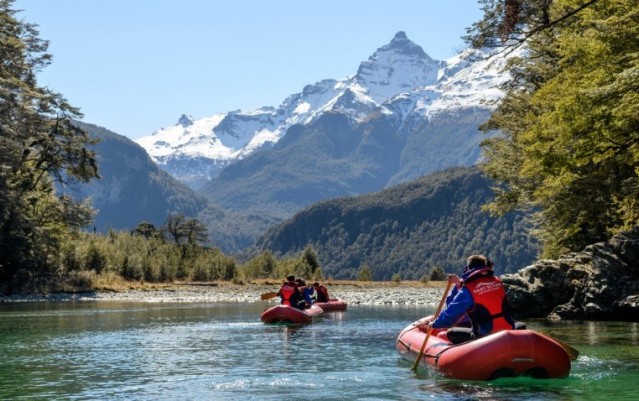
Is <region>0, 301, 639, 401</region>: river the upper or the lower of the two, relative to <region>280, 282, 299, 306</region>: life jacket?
lower

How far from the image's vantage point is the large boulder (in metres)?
33.3

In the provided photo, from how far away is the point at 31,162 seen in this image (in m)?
62.1

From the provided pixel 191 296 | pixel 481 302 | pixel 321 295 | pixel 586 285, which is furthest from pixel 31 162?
pixel 481 302

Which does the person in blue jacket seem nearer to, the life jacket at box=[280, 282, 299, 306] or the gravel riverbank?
the life jacket at box=[280, 282, 299, 306]

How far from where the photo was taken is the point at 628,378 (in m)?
18.1

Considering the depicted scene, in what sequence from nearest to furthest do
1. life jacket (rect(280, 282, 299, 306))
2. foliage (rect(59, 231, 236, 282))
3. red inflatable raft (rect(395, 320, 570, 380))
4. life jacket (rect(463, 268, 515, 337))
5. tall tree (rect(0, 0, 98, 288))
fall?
1. red inflatable raft (rect(395, 320, 570, 380))
2. life jacket (rect(463, 268, 515, 337))
3. life jacket (rect(280, 282, 299, 306))
4. tall tree (rect(0, 0, 98, 288))
5. foliage (rect(59, 231, 236, 282))

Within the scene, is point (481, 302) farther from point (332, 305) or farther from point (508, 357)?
point (332, 305)

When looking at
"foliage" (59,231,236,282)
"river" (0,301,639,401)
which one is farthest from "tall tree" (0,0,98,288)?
"river" (0,301,639,401)

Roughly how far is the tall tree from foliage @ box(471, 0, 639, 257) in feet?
95.1

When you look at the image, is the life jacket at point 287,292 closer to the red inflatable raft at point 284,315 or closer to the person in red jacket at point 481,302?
the red inflatable raft at point 284,315

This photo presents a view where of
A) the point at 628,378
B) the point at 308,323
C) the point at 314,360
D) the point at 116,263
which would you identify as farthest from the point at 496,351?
the point at 116,263

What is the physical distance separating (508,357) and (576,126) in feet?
35.4

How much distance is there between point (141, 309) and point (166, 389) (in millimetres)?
29060

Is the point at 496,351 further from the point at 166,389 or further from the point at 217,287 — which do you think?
the point at 217,287
